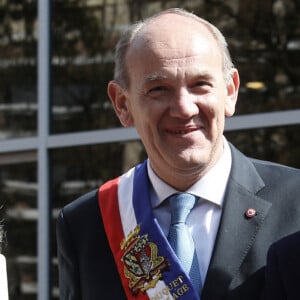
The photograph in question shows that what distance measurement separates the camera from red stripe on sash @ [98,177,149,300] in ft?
9.39

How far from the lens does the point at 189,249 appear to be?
2.74 meters

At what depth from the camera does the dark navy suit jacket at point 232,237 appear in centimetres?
268

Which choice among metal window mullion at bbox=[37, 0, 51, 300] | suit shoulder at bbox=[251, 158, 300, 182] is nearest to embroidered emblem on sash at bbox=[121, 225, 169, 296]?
suit shoulder at bbox=[251, 158, 300, 182]

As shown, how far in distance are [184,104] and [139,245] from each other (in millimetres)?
435

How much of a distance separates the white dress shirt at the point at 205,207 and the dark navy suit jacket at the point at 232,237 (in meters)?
0.02

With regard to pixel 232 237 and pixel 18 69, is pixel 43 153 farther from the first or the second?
pixel 232 237

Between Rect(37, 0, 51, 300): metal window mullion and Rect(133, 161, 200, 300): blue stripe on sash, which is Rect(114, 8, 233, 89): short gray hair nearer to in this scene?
Rect(133, 161, 200, 300): blue stripe on sash

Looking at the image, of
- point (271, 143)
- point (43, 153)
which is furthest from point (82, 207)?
point (43, 153)

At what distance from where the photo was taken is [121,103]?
2.94 m

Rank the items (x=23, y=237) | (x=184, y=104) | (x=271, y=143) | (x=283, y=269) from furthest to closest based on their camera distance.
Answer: (x=23, y=237) < (x=271, y=143) < (x=184, y=104) < (x=283, y=269)

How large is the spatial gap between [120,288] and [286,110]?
305 cm

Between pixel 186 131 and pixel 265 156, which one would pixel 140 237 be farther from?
pixel 265 156

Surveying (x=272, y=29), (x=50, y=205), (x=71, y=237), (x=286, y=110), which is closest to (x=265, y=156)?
(x=286, y=110)

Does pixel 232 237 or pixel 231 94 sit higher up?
pixel 231 94
